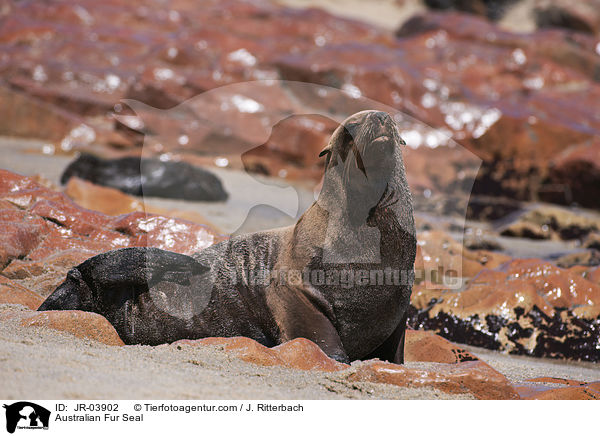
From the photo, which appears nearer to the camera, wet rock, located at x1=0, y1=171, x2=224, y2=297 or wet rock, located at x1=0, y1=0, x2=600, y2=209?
wet rock, located at x1=0, y1=171, x2=224, y2=297

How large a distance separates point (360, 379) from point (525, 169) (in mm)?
9513

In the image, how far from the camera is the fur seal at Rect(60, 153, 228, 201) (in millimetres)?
8883

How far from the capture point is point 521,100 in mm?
13414

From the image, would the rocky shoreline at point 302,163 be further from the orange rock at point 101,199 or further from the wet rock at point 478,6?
the wet rock at point 478,6

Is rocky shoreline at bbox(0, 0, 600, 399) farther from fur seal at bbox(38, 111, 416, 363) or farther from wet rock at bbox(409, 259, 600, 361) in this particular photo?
fur seal at bbox(38, 111, 416, 363)

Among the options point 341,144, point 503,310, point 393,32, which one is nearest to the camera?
point 341,144

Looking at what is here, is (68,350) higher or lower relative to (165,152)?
lower

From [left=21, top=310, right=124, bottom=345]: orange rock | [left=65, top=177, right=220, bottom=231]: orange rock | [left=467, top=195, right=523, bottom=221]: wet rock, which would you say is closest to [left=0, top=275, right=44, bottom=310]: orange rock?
[left=21, top=310, right=124, bottom=345]: orange rock

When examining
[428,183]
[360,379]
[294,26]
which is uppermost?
[294,26]

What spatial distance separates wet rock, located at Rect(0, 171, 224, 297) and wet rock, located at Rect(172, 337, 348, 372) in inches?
58.4

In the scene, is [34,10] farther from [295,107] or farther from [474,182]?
[474,182]

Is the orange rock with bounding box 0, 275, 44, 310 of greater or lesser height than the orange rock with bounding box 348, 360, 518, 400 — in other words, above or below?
above

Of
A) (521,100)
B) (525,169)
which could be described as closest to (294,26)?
(521,100)
